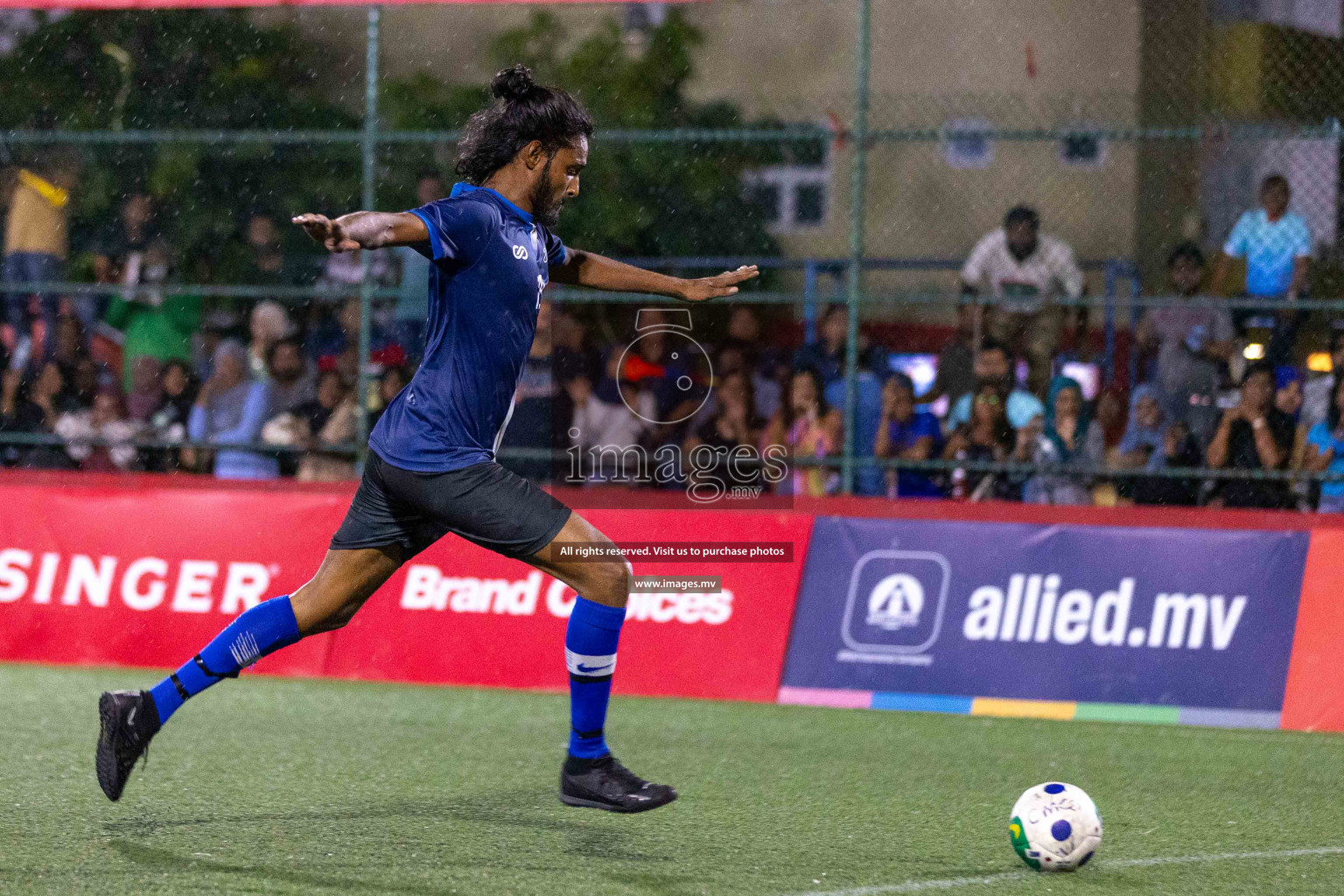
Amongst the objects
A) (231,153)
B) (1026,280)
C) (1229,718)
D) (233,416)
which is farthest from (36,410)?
(1229,718)

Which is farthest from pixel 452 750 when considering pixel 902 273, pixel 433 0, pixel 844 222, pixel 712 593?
pixel 844 222

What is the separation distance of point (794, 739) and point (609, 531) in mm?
1883

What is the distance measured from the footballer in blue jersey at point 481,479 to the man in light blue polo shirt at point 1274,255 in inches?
200

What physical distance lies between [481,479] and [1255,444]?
5347 mm

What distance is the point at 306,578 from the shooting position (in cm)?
876

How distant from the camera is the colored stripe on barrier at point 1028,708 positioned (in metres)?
7.92

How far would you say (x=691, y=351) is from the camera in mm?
10484

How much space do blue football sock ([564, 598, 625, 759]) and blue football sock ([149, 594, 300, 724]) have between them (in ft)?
2.87

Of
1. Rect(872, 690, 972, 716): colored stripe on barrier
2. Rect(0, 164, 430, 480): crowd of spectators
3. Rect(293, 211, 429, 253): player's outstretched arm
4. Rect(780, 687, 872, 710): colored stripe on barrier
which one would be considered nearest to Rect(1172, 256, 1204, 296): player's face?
Rect(872, 690, 972, 716): colored stripe on barrier

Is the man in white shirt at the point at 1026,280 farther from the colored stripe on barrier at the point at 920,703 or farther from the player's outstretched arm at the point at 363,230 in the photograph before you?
the player's outstretched arm at the point at 363,230

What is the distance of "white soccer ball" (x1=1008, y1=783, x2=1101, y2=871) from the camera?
474cm

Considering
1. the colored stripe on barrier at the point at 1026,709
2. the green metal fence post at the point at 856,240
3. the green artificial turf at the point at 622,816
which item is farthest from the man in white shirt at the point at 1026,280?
the green artificial turf at the point at 622,816

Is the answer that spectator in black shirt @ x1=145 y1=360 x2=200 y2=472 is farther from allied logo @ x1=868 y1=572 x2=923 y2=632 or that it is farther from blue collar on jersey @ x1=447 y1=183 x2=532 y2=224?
blue collar on jersey @ x1=447 y1=183 x2=532 y2=224

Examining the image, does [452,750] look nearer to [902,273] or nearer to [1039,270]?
[1039,270]
